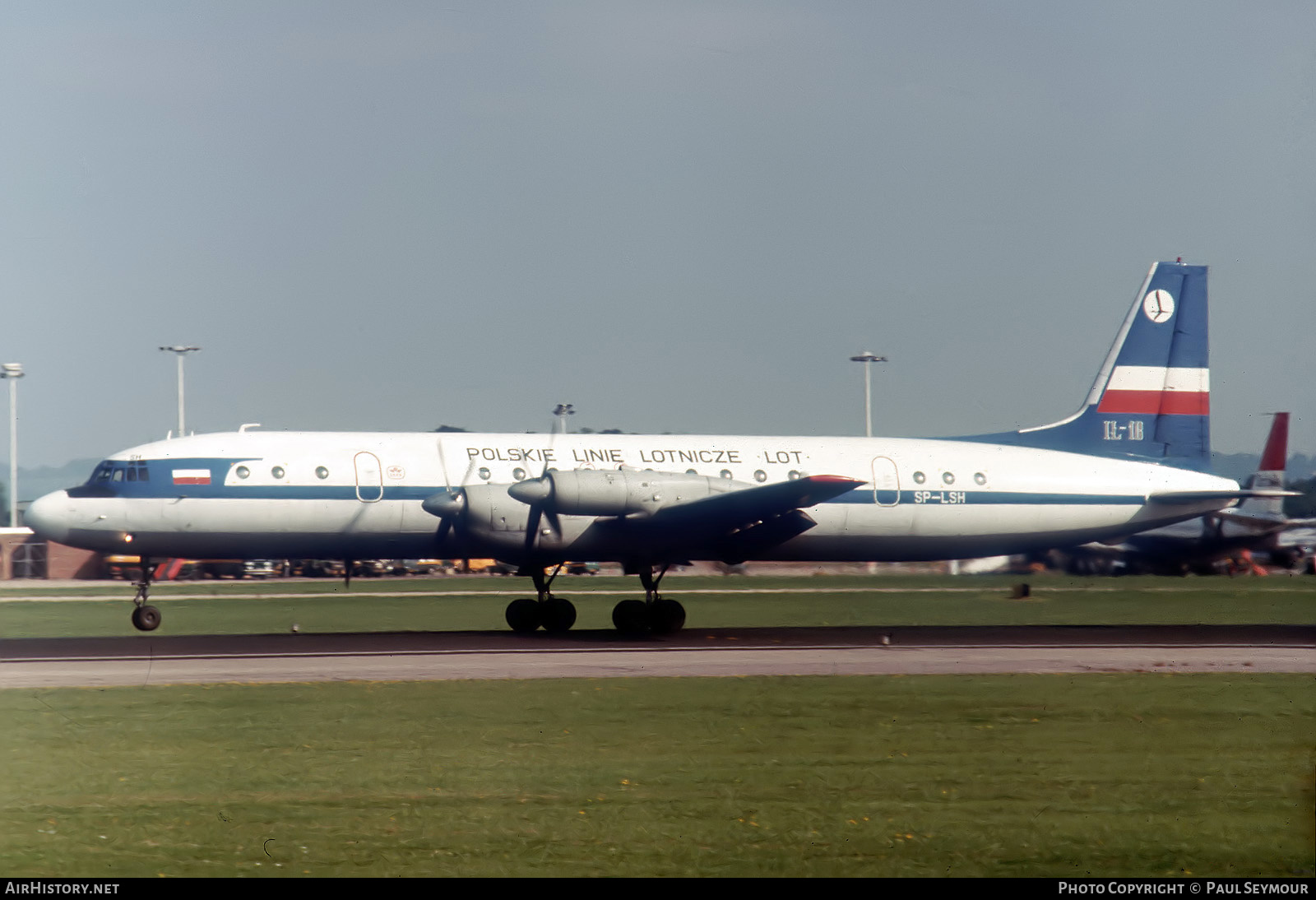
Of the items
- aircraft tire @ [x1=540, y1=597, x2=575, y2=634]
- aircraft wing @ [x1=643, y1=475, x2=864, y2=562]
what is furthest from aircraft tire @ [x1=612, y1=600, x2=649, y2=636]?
aircraft wing @ [x1=643, y1=475, x2=864, y2=562]

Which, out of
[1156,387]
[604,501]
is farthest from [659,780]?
[1156,387]

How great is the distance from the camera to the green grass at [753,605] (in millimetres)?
28281

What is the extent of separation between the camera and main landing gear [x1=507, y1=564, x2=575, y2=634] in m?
25.7

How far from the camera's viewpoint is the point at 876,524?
27.2m

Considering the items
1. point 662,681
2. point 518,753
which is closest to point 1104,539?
point 662,681

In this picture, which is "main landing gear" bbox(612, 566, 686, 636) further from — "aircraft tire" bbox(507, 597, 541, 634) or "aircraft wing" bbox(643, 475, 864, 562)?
"aircraft tire" bbox(507, 597, 541, 634)

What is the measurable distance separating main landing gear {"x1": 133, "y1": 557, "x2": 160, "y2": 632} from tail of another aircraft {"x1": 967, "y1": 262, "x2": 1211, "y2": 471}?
1986 cm

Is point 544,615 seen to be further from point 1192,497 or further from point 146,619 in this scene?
point 1192,497

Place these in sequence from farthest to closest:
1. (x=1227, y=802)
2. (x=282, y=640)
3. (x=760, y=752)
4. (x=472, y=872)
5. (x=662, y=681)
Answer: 1. (x=282, y=640)
2. (x=662, y=681)
3. (x=760, y=752)
4. (x=1227, y=802)
5. (x=472, y=872)

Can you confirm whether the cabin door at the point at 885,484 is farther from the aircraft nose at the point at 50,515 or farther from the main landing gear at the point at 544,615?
the aircraft nose at the point at 50,515

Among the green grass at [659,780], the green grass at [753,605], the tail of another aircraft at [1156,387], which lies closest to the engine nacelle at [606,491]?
the green grass at [753,605]

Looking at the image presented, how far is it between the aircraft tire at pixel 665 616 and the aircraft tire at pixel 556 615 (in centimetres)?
179

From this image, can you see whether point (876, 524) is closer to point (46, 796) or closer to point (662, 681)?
point (662, 681)

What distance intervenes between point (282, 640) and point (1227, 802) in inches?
675
